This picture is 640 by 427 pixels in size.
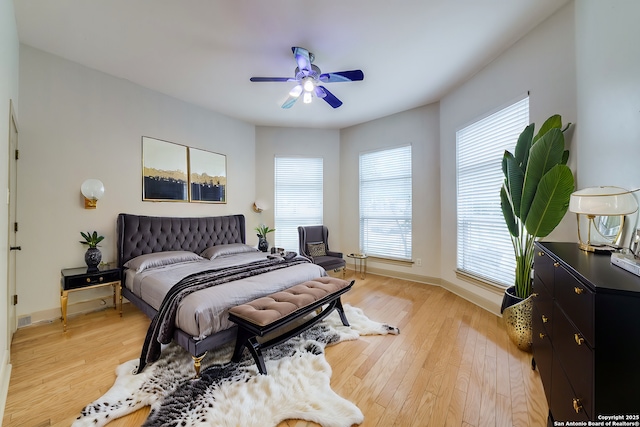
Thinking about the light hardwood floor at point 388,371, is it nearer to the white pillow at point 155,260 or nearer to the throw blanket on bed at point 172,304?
the throw blanket on bed at point 172,304

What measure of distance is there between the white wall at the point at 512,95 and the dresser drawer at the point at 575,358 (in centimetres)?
143

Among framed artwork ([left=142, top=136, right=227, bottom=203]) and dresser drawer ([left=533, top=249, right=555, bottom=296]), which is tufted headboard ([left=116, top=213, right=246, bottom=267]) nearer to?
framed artwork ([left=142, top=136, right=227, bottom=203])

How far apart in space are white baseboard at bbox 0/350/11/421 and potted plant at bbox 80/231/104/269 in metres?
1.01

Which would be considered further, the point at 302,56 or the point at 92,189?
the point at 92,189

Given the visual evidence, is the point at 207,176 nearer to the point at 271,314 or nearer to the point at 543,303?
the point at 271,314

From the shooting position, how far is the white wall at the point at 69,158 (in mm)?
2527

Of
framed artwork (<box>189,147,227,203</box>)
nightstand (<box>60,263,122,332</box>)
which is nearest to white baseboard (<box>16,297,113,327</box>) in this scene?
nightstand (<box>60,263,122,332</box>)

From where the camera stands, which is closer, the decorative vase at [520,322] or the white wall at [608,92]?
the white wall at [608,92]

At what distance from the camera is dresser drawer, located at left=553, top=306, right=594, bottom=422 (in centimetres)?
88

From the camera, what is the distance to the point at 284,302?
2020 mm

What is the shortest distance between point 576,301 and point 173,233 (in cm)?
419

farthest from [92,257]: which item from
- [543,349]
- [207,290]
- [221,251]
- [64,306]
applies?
[543,349]

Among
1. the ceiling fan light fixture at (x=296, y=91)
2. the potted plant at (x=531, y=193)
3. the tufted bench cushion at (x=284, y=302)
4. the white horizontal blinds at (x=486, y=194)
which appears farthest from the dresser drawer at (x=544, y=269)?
the ceiling fan light fixture at (x=296, y=91)

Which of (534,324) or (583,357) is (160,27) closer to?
(583,357)
